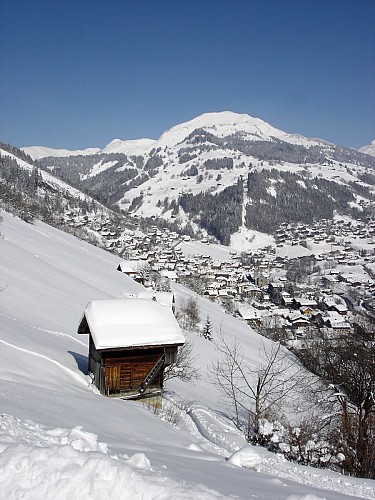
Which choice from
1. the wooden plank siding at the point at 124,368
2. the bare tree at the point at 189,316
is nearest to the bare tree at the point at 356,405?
the wooden plank siding at the point at 124,368

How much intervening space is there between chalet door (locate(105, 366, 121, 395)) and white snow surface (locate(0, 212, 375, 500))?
1.97ft

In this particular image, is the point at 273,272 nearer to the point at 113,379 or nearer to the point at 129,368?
the point at 129,368

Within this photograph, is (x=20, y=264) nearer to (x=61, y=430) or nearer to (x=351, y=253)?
(x=61, y=430)

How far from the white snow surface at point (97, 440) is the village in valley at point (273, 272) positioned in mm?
35547

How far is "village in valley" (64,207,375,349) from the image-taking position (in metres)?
66.8

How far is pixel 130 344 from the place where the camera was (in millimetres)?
12117

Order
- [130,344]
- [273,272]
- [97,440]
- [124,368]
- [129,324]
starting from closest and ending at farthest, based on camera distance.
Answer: [97,440] < [130,344] < [129,324] < [124,368] < [273,272]

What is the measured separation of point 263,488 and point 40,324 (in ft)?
51.0

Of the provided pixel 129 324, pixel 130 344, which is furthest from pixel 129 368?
pixel 129 324

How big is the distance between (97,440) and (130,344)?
256 inches

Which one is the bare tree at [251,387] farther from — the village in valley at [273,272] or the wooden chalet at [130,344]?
the village in valley at [273,272]

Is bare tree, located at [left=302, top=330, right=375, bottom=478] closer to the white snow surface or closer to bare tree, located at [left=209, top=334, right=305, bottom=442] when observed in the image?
bare tree, located at [left=209, top=334, right=305, bottom=442]

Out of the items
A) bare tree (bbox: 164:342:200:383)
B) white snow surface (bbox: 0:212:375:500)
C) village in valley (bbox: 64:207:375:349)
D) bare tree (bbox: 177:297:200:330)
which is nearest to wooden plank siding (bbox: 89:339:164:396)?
white snow surface (bbox: 0:212:375:500)

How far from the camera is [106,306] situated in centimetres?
1263
